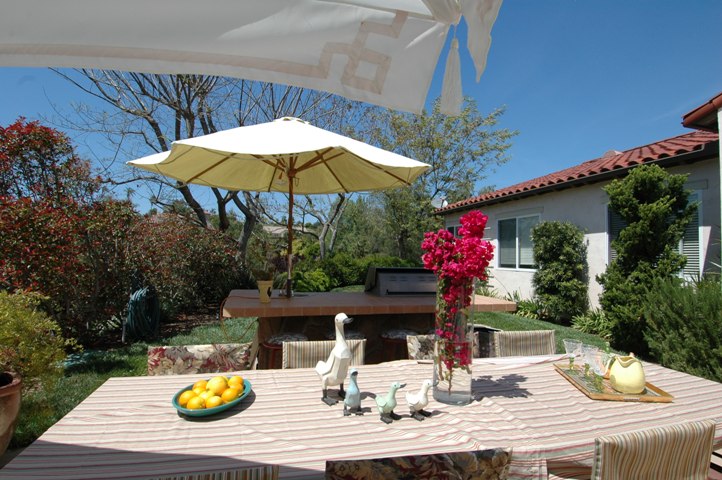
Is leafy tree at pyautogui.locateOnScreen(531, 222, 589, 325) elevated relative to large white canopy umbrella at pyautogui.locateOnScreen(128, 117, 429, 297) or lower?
lower

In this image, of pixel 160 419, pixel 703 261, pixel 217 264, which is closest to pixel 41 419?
pixel 160 419

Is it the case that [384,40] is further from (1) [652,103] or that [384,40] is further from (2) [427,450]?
(1) [652,103]

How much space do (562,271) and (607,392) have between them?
6.57m

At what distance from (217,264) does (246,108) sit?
433 cm

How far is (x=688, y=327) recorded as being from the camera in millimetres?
4500

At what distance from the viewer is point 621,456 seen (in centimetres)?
127

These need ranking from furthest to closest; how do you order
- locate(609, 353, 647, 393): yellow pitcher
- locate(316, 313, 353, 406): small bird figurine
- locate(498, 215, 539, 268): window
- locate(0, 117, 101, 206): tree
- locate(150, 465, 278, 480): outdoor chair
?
locate(498, 215, 539, 268): window → locate(0, 117, 101, 206): tree → locate(609, 353, 647, 393): yellow pitcher → locate(316, 313, 353, 406): small bird figurine → locate(150, 465, 278, 480): outdoor chair

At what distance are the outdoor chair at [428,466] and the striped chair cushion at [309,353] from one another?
1611mm

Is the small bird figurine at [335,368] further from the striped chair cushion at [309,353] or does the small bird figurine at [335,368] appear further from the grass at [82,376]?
the grass at [82,376]

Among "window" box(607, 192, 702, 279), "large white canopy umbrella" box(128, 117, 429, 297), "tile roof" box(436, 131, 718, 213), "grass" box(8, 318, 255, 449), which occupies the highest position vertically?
"tile roof" box(436, 131, 718, 213)

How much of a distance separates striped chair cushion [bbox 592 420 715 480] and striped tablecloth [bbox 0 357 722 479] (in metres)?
0.21

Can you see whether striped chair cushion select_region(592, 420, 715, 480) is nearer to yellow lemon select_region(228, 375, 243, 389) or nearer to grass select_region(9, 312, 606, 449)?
yellow lemon select_region(228, 375, 243, 389)

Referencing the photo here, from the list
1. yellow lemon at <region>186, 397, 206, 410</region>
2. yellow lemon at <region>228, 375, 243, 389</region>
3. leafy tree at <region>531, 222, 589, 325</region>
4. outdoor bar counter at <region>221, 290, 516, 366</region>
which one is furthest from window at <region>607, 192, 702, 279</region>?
yellow lemon at <region>186, 397, 206, 410</region>

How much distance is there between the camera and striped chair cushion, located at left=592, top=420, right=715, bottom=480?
125 centimetres
